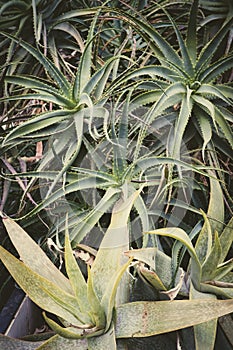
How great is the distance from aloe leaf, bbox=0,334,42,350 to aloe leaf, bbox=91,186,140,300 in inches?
4.4

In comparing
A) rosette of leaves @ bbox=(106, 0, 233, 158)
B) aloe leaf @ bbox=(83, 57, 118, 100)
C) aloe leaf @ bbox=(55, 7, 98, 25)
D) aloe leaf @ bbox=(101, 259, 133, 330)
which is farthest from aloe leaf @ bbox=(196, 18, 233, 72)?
aloe leaf @ bbox=(101, 259, 133, 330)

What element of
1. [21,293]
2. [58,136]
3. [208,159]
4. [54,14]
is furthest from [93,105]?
[21,293]

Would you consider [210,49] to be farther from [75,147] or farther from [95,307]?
[95,307]

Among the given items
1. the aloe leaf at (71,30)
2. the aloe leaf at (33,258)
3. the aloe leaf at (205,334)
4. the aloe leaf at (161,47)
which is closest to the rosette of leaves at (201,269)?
the aloe leaf at (205,334)

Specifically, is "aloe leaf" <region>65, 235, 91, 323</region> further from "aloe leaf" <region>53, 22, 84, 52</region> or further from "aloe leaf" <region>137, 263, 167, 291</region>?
"aloe leaf" <region>53, 22, 84, 52</region>

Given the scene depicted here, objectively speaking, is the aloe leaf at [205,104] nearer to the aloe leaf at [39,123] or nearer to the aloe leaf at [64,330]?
the aloe leaf at [39,123]

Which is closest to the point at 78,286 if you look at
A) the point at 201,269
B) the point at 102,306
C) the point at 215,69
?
the point at 102,306

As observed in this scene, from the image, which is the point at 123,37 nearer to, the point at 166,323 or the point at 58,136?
the point at 58,136

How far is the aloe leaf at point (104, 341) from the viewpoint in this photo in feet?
1.88

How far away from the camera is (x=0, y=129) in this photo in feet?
2.81

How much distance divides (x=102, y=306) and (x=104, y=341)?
40 mm

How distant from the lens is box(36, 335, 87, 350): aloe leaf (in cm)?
58

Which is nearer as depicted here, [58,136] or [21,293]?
[58,136]

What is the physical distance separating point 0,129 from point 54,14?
0.80ft
